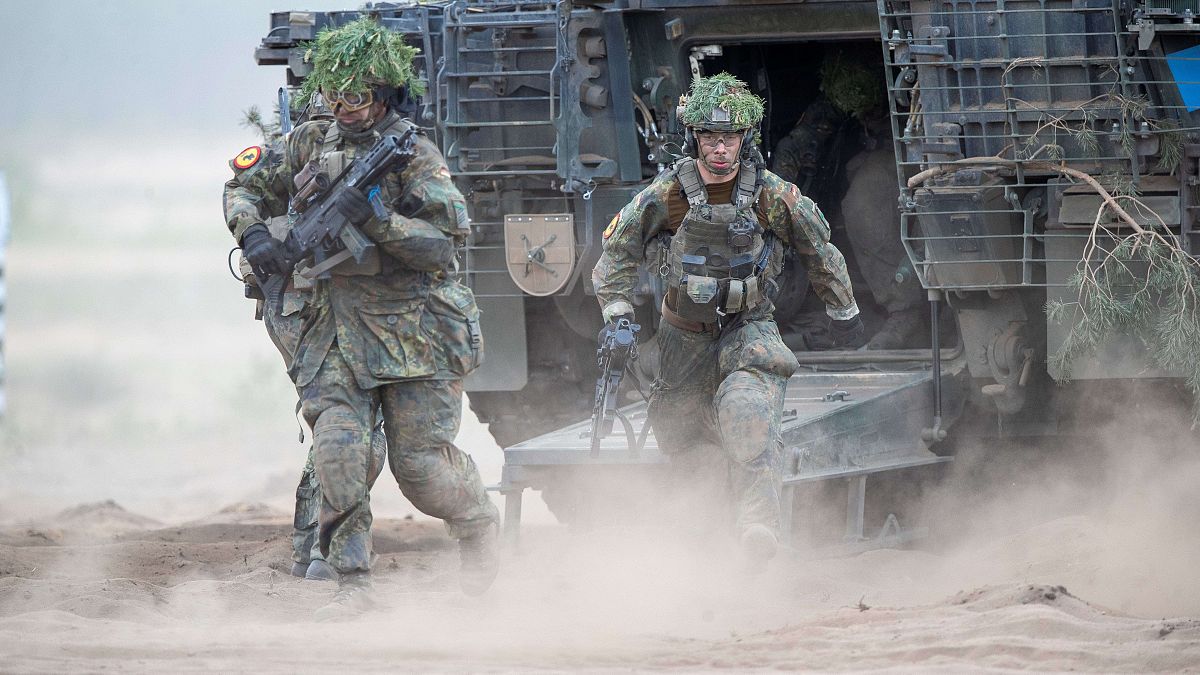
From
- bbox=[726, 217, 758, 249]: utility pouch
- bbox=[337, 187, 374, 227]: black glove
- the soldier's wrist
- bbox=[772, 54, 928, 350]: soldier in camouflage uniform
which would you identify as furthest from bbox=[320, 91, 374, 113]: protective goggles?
bbox=[772, 54, 928, 350]: soldier in camouflage uniform

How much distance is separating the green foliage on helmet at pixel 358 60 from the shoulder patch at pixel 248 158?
1.08 feet

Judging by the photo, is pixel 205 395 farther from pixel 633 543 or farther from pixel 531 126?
pixel 633 543

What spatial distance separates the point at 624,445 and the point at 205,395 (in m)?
12.8

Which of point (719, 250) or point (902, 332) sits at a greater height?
point (719, 250)

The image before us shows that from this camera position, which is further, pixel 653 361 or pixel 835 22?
pixel 653 361

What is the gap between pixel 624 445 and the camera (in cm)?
778

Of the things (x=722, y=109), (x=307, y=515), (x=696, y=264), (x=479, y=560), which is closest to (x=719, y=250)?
(x=696, y=264)

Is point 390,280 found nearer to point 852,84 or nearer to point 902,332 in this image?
point 852,84

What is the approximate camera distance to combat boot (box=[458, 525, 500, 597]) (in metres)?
6.53

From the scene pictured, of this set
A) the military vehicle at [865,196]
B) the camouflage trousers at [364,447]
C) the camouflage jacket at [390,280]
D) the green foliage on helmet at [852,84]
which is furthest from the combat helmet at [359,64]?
the green foliage on helmet at [852,84]

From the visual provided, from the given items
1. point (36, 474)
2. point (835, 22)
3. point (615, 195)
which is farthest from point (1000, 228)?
point (36, 474)

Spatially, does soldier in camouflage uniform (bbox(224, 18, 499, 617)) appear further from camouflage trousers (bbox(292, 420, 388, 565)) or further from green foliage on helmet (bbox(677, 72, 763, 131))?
camouflage trousers (bbox(292, 420, 388, 565))

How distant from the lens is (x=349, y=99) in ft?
20.4

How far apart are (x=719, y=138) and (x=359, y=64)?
1.39m
